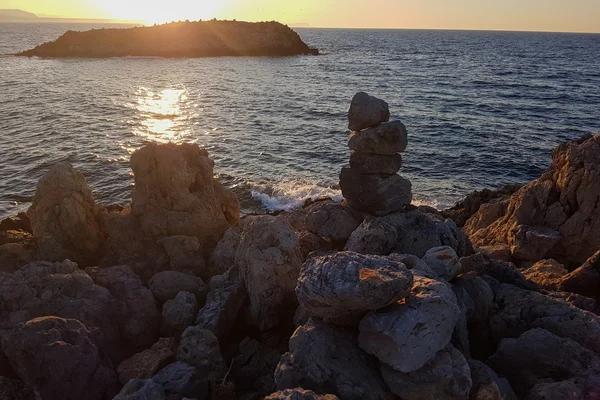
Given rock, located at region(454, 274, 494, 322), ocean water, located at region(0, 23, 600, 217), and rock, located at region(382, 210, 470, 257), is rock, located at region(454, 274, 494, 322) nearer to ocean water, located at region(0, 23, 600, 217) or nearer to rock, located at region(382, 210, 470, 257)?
rock, located at region(382, 210, 470, 257)

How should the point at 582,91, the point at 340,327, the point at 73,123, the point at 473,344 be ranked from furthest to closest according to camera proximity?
the point at 582,91, the point at 73,123, the point at 473,344, the point at 340,327

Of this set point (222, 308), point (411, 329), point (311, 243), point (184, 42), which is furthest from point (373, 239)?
point (184, 42)

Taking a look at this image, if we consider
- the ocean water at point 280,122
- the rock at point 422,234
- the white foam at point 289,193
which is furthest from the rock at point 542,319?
the ocean water at point 280,122

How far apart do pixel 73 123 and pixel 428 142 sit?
119 feet

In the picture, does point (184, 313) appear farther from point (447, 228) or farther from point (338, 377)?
point (447, 228)

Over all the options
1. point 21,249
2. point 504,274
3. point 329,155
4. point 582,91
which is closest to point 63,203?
point 21,249

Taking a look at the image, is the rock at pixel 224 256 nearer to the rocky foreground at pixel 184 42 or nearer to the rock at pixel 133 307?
the rock at pixel 133 307

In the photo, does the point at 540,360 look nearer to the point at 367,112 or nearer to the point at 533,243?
the point at 367,112

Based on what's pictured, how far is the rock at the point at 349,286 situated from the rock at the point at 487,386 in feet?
5.81

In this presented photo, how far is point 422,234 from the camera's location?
1358cm

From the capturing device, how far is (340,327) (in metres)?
8.35

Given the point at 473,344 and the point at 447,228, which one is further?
the point at 447,228

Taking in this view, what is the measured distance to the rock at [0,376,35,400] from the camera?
873 centimetres

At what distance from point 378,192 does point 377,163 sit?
93 cm
